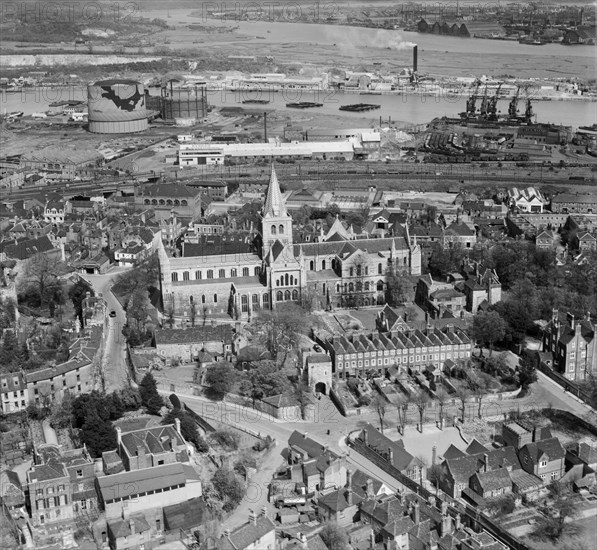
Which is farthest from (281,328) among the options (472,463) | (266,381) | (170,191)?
(170,191)

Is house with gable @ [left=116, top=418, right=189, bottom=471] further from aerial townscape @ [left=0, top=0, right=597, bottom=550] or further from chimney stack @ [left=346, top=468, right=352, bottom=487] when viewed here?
chimney stack @ [left=346, top=468, right=352, bottom=487]

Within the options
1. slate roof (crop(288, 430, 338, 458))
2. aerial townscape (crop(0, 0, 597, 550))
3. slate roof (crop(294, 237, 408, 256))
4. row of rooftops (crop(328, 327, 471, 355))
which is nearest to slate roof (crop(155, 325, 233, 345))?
aerial townscape (crop(0, 0, 597, 550))

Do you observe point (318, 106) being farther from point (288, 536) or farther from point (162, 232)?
point (288, 536)

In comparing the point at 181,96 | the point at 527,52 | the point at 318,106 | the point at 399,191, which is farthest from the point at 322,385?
the point at 527,52

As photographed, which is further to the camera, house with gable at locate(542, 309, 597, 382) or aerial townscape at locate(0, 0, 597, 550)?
house with gable at locate(542, 309, 597, 382)

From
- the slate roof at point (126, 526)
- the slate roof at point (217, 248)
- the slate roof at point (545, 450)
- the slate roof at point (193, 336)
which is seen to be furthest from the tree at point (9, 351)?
the slate roof at point (545, 450)

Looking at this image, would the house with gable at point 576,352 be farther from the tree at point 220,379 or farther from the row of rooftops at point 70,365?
the row of rooftops at point 70,365

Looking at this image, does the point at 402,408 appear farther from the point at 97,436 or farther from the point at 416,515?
the point at 97,436
